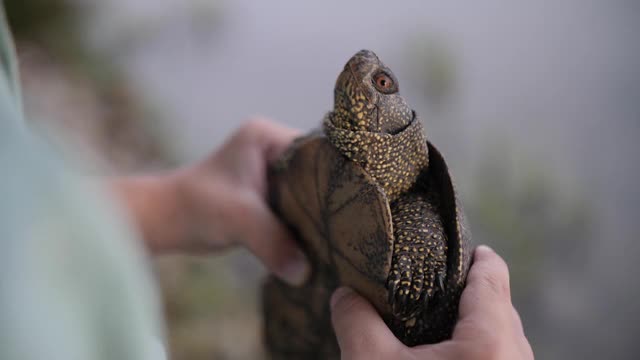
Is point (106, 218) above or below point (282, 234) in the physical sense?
above

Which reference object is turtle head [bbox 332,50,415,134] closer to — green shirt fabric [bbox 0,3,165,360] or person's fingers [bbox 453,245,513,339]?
person's fingers [bbox 453,245,513,339]

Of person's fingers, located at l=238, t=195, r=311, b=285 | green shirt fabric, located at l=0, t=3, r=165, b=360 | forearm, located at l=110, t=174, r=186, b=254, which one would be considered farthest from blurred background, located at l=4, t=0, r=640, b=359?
green shirt fabric, located at l=0, t=3, r=165, b=360

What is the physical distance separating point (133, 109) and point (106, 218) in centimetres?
280

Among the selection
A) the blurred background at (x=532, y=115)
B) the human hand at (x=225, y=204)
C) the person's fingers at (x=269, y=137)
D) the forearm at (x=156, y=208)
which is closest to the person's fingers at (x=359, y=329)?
the human hand at (x=225, y=204)

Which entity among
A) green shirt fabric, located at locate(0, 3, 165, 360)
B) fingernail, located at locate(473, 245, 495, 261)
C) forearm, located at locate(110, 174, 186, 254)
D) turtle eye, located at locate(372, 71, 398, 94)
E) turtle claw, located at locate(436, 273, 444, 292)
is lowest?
forearm, located at locate(110, 174, 186, 254)

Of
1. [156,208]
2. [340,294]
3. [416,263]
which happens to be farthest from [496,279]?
[156,208]

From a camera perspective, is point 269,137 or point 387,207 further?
point 269,137

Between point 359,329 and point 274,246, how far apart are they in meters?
0.36

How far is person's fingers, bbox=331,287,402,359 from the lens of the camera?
0.76 meters

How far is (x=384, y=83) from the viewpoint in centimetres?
83

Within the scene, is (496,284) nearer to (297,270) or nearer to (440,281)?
(440,281)

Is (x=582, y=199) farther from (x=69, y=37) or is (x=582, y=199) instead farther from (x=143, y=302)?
(x=69, y=37)

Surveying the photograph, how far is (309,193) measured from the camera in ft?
3.22

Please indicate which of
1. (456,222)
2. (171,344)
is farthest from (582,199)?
(171,344)
